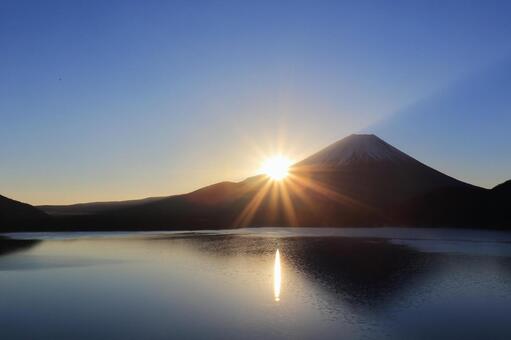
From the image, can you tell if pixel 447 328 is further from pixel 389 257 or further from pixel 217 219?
pixel 217 219

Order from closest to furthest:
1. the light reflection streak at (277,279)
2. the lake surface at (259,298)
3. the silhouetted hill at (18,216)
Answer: the lake surface at (259,298), the light reflection streak at (277,279), the silhouetted hill at (18,216)

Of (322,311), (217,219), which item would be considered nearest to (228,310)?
(322,311)

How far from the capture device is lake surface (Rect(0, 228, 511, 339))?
21.2 m

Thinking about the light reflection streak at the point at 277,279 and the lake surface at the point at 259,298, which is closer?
the lake surface at the point at 259,298

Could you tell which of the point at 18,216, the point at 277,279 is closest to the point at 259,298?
the point at 277,279

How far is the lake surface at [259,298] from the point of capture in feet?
69.7

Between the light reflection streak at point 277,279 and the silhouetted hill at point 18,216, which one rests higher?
the silhouetted hill at point 18,216

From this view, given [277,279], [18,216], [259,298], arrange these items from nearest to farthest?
1. [259,298]
2. [277,279]
3. [18,216]

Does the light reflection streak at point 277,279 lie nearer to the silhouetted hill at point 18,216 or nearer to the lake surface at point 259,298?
the lake surface at point 259,298

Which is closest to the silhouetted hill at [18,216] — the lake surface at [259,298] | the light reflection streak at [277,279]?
the lake surface at [259,298]

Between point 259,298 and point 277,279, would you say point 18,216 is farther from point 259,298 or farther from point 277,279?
point 259,298

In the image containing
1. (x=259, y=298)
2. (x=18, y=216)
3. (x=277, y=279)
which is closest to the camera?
(x=259, y=298)

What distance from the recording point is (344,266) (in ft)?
146

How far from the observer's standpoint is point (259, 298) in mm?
28859
